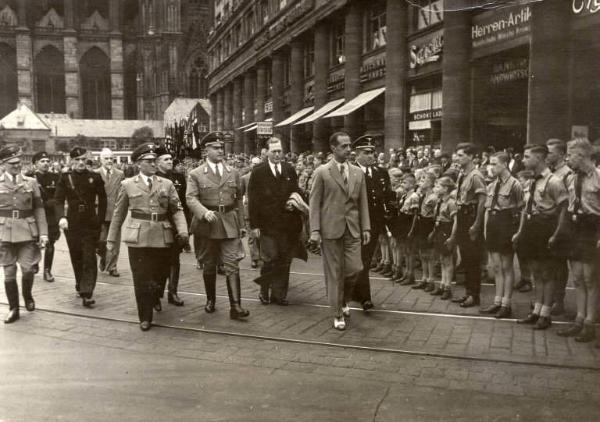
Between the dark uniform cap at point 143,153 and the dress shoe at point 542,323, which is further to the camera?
the dark uniform cap at point 143,153

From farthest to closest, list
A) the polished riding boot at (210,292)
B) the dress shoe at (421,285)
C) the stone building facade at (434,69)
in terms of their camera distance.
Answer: the stone building facade at (434,69) < the dress shoe at (421,285) < the polished riding boot at (210,292)

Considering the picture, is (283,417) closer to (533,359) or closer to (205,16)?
(533,359)

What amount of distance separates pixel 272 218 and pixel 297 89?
25.9 m

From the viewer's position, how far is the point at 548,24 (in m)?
13.9

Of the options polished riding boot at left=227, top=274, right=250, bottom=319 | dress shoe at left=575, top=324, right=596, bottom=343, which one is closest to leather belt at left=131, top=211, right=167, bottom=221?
polished riding boot at left=227, top=274, right=250, bottom=319

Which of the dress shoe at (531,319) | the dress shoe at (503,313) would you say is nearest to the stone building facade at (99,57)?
the dress shoe at (503,313)

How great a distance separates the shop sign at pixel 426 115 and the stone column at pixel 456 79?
49.4 inches

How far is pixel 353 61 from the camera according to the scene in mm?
25406

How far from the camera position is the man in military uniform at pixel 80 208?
8812mm

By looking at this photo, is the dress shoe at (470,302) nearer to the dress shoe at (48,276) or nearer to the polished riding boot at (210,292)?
the polished riding boot at (210,292)

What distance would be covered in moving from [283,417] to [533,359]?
2.52 m

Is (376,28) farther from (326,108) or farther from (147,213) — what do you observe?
(147,213)

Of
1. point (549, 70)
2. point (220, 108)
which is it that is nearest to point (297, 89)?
point (549, 70)

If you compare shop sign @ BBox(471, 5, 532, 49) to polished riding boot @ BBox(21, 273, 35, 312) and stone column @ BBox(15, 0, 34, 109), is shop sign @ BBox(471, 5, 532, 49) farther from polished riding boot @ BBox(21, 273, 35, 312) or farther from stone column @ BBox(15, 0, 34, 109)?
stone column @ BBox(15, 0, 34, 109)
